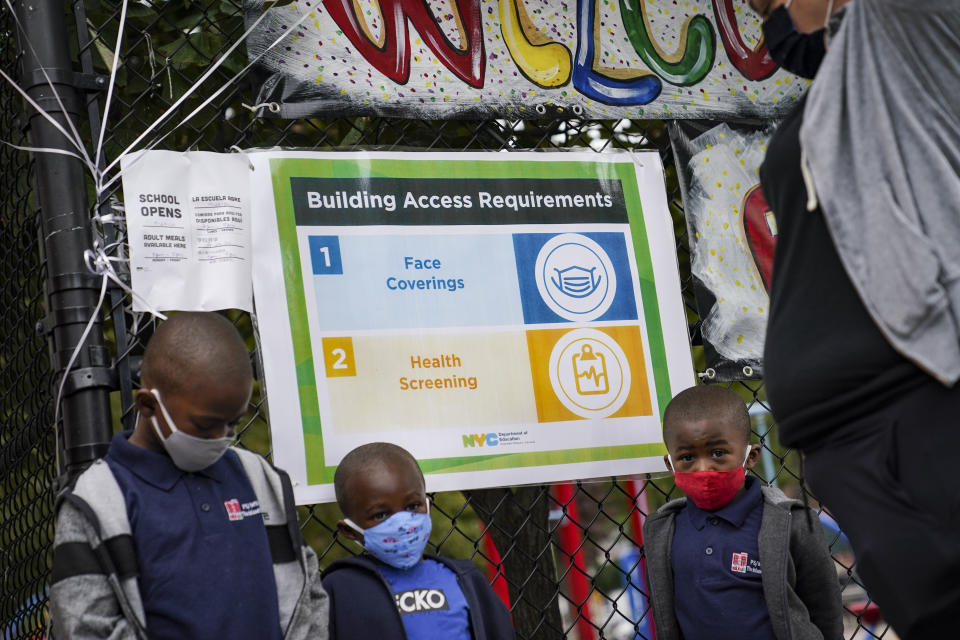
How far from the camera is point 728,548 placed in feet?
10.6

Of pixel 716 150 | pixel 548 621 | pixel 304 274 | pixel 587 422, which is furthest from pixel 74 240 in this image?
pixel 716 150

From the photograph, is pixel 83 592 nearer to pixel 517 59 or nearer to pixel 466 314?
pixel 466 314

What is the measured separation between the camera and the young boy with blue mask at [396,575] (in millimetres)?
2842

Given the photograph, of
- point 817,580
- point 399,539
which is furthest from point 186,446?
point 817,580

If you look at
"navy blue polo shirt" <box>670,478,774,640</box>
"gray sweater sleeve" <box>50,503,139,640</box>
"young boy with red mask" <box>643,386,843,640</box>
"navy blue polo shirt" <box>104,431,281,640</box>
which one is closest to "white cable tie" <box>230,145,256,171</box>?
"navy blue polo shirt" <box>104,431,281,640</box>

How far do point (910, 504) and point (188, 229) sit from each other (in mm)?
2285

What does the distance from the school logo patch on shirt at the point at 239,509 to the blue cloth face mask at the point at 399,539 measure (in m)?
0.39

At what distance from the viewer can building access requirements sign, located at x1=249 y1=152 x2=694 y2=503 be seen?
3.29 meters

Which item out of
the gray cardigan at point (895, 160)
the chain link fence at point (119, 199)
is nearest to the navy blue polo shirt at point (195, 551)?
the chain link fence at point (119, 199)

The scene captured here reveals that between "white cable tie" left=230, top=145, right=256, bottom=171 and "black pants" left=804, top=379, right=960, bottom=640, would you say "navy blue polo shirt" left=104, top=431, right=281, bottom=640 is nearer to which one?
"white cable tie" left=230, top=145, right=256, bottom=171

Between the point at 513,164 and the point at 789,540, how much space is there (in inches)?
60.2

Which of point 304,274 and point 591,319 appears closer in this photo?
point 304,274

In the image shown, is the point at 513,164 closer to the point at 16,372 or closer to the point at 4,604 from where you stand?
the point at 16,372

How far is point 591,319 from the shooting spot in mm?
3664
